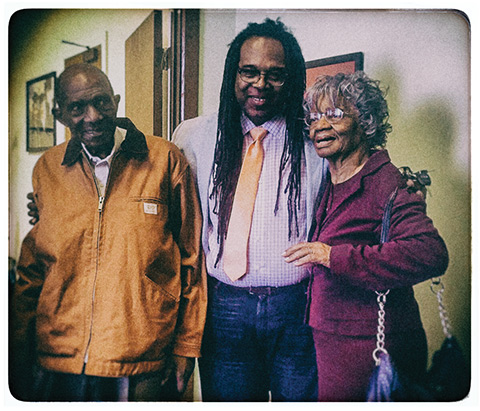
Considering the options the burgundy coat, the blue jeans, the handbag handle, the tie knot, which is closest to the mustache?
the tie knot

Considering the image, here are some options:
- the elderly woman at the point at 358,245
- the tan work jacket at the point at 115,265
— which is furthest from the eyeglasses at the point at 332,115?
the tan work jacket at the point at 115,265

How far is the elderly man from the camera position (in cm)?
146

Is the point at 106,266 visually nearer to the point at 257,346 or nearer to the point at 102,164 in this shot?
the point at 102,164

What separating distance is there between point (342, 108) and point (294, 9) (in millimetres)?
340

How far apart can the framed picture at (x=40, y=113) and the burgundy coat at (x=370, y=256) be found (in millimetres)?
872

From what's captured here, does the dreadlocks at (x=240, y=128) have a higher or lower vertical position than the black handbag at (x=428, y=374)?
higher

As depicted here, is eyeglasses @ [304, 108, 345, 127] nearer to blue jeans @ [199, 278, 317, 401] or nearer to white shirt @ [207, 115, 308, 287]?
white shirt @ [207, 115, 308, 287]

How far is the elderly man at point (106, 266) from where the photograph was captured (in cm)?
146

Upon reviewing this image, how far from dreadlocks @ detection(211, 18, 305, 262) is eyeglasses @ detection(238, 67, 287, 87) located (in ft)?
0.06

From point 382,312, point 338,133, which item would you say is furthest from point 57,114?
point 382,312

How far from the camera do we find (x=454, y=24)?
152 cm

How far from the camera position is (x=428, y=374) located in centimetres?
152

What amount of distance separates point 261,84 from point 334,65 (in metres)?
0.24

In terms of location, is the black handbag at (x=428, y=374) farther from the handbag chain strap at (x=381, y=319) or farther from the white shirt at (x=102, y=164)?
the white shirt at (x=102, y=164)
